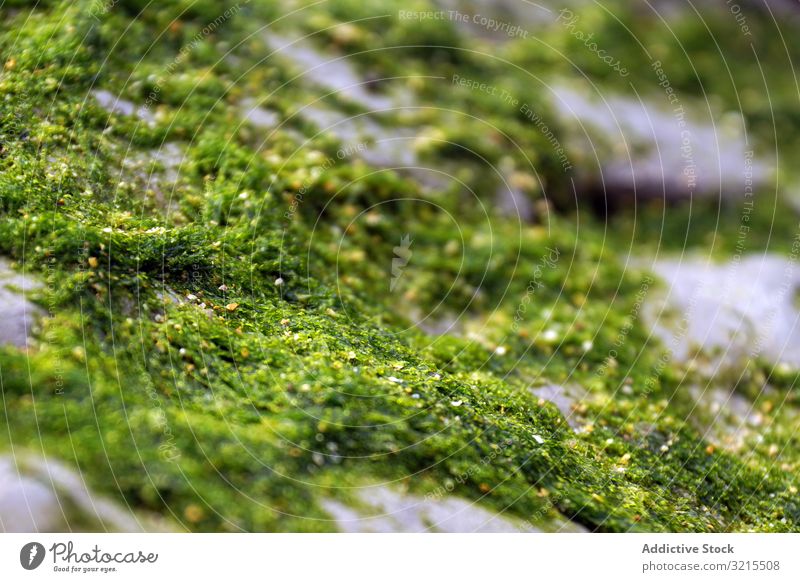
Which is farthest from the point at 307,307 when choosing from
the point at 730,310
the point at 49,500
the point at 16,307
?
the point at 730,310

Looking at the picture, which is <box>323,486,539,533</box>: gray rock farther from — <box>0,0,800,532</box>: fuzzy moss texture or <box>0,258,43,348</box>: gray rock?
<box>0,258,43,348</box>: gray rock

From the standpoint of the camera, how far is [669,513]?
3.93 metres

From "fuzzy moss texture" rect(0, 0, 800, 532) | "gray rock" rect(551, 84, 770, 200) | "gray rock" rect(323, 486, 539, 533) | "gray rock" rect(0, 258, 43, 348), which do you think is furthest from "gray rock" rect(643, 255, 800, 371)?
"gray rock" rect(0, 258, 43, 348)

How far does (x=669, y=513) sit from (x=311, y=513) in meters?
2.18

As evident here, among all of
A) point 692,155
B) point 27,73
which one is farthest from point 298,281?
point 692,155

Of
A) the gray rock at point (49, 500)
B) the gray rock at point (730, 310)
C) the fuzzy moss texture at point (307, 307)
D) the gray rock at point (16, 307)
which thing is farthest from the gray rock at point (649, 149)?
the gray rock at point (49, 500)

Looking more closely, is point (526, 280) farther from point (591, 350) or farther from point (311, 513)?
point (311, 513)
